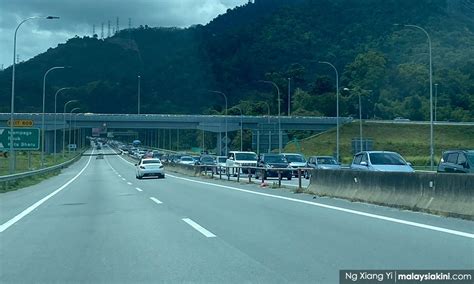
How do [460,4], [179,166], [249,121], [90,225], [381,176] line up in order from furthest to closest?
[460,4] → [249,121] → [179,166] → [381,176] → [90,225]

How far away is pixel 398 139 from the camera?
3494 inches

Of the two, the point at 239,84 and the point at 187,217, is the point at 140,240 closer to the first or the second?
the point at 187,217

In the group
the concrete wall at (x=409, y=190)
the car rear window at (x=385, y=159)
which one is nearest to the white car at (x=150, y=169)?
the car rear window at (x=385, y=159)

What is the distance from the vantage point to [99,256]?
10680mm

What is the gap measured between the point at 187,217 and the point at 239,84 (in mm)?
129898

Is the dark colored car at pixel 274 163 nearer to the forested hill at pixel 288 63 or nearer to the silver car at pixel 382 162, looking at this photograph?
the silver car at pixel 382 162

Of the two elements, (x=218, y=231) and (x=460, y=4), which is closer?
(x=218, y=231)

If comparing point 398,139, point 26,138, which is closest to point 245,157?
point 26,138

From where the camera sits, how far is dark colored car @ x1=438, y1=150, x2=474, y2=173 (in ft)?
86.5

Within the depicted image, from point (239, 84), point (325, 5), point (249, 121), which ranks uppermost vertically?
→ point (325, 5)

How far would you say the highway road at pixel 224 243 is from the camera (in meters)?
9.20

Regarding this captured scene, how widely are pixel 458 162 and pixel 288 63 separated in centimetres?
12579

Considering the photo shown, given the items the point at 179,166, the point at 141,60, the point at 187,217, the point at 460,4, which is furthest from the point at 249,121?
the point at 460,4

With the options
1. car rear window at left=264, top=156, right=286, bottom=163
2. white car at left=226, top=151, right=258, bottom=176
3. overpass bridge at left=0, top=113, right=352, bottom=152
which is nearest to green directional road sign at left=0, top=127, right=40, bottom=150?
white car at left=226, top=151, right=258, bottom=176
